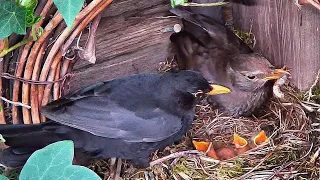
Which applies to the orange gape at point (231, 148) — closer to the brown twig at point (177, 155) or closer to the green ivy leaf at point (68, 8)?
the brown twig at point (177, 155)

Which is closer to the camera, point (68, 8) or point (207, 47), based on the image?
point (68, 8)

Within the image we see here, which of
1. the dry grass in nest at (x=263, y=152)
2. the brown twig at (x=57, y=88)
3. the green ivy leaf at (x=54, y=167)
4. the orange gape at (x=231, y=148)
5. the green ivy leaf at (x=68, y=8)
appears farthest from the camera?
the orange gape at (x=231, y=148)

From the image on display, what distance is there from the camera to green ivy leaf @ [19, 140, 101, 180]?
1395 millimetres

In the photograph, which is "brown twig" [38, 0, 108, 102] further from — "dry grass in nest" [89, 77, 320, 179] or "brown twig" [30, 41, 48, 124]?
"dry grass in nest" [89, 77, 320, 179]

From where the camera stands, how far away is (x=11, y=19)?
5.61ft

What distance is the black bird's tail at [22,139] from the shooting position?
77.4 inches

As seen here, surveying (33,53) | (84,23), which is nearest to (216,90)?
(84,23)

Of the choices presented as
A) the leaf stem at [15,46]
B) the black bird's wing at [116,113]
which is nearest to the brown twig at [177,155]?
the black bird's wing at [116,113]

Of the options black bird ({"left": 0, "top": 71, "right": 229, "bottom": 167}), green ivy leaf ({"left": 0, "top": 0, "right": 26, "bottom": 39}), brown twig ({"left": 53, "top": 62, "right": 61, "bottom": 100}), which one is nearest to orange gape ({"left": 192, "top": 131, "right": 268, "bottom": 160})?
black bird ({"left": 0, "top": 71, "right": 229, "bottom": 167})

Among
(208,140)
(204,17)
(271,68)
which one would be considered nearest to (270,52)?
(271,68)

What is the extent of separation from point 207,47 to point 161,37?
215 mm

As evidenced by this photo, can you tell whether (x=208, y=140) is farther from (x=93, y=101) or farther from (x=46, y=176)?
(x=46, y=176)

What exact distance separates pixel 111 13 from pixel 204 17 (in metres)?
0.44

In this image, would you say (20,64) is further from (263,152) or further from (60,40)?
(263,152)
